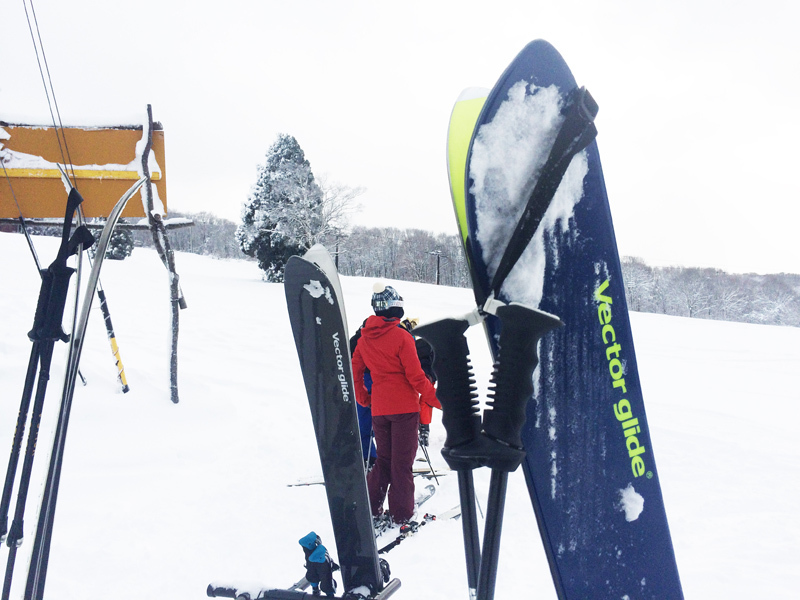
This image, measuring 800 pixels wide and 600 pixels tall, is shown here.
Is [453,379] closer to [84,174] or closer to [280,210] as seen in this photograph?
[84,174]

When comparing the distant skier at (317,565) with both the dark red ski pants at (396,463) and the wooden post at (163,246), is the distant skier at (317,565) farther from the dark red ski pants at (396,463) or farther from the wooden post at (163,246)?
the wooden post at (163,246)

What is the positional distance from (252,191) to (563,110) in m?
26.5

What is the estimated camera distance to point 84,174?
5.35 metres

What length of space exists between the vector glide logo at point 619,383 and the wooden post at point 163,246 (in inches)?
206

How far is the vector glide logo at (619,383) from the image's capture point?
1589mm

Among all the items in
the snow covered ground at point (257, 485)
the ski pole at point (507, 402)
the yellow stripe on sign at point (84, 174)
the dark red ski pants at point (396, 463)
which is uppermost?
the yellow stripe on sign at point (84, 174)

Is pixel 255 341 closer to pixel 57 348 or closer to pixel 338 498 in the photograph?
pixel 57 348

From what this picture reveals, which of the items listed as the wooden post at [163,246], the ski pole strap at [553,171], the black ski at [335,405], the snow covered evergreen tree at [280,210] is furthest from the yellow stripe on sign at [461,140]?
the snow covered evergreen tree at [280,210]

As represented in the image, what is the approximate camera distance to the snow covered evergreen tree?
2481 centimetres

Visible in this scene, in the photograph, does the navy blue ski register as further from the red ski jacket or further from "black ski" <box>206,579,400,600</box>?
the red ski jacket

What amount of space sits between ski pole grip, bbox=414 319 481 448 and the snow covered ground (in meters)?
1.38

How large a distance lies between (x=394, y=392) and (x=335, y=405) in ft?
5.38

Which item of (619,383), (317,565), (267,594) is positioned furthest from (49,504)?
(619,383)

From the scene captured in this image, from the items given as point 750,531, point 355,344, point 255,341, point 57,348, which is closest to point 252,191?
point 255,341
